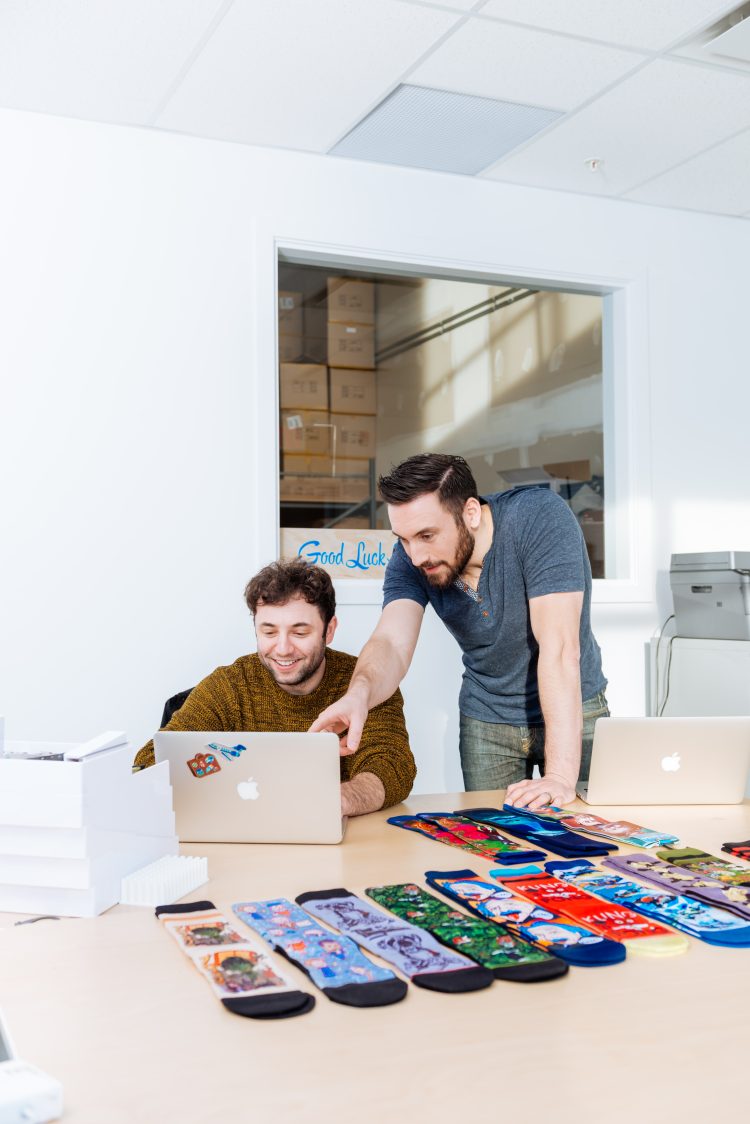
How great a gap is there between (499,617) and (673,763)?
539 mm

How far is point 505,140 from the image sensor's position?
352 centimetres

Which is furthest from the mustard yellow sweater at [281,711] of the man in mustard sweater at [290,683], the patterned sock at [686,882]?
the patterned sock at [686,882]

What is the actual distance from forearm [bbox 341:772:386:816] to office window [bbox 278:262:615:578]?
1711 millimetres

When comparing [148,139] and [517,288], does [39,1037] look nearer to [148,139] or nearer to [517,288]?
[148,139]

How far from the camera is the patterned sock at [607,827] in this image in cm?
175

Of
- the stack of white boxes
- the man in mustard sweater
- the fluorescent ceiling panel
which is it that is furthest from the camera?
the fluorescent ceiling panel

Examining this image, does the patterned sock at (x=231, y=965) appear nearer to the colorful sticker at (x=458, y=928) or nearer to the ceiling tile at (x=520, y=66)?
the colorful sticker at (x=458, y=928)

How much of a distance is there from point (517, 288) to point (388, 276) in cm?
53

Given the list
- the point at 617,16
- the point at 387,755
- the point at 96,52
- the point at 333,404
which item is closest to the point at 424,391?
the point at 333,404

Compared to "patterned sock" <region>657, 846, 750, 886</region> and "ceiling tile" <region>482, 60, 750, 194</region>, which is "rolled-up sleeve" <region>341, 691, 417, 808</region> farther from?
"ceiling tile" <region>482, 60, 750, 194</region>

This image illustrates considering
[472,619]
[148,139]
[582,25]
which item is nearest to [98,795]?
[472,619]

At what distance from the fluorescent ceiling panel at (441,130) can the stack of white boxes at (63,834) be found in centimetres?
247

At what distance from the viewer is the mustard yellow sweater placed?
7.04 ft

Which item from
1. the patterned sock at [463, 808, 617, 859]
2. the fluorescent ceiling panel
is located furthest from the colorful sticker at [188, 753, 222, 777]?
the fluorescent ceiling panel
